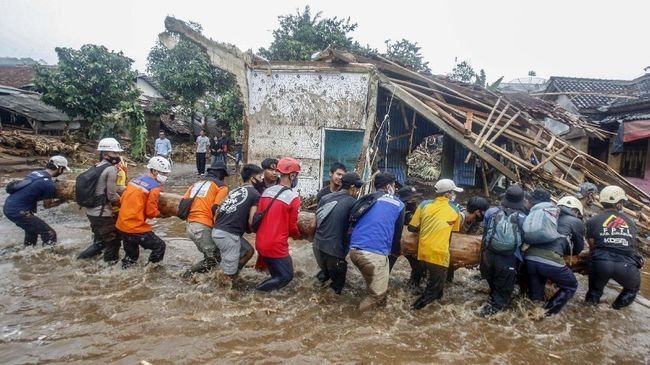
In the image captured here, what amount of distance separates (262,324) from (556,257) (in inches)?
135

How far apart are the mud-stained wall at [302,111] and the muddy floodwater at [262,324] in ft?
15.7

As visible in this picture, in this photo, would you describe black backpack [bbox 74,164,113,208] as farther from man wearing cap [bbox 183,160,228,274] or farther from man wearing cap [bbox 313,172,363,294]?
man wearing cap [bbox 313,172,363,294]

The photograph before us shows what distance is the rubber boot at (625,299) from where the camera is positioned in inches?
192

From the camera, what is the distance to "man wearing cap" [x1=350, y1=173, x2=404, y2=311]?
446 centimetres

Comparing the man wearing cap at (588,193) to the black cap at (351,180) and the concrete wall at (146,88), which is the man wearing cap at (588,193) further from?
the concrete wall at (146,88)

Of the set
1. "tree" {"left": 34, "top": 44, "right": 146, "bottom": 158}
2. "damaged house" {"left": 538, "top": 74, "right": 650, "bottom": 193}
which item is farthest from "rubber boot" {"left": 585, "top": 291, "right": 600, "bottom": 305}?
"tree" {"left": 34, "top": 44, "right": 146, "bottom": 158}

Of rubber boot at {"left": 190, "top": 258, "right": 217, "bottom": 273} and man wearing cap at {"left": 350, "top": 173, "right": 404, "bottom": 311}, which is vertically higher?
man wearing cap at {"left": 350, "top": 173, "right": 404, "bottom": 311}

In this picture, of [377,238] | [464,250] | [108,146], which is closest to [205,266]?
[108,146]

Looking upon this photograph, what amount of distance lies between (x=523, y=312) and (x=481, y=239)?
98 cm

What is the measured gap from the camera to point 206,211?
5152 mm

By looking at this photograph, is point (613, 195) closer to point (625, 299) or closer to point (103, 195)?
point (625, 299)

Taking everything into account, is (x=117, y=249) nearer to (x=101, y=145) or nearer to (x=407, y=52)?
(x=101, y=145)

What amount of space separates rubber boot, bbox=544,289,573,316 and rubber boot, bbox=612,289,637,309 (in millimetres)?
913

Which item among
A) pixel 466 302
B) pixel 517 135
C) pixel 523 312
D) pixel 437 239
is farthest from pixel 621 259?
pixel 517 135
